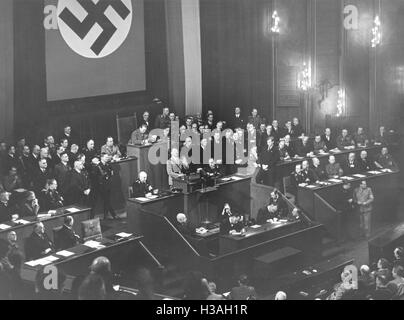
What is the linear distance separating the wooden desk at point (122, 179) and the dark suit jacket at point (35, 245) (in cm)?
298

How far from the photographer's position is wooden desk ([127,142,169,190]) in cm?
1258

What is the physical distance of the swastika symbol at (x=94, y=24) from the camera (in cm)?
1331

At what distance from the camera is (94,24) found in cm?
1371

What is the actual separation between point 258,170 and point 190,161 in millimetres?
1431

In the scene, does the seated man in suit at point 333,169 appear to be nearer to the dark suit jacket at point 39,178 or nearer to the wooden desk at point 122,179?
the wooden desk at point 122,179

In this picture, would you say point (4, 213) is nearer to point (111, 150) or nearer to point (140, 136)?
point (111, 150)

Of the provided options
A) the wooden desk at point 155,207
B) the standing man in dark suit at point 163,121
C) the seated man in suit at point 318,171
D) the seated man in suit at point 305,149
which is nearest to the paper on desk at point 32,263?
the wooden desk at point 155,207

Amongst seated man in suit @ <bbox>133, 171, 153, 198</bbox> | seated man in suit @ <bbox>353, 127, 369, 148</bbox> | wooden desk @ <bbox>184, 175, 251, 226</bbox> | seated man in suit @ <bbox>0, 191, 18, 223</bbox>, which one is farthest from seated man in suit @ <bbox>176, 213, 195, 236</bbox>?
seated man in suit @ <bbox>353, 127, 369, 148</bbox>

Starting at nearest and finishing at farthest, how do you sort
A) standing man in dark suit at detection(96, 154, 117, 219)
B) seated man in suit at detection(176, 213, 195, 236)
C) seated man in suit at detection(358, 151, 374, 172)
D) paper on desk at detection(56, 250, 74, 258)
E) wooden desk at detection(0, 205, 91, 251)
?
paper on desk at detection(56, 250, 74, 258) → wooden desk at detection(0, 205, 91, 251) → seated man in suit at detection(176, 213, 195, 236) → standing man in dark suit at detection(96, 154, 117, 219) → seated man in suit at detection(358, 151, 374, 172)

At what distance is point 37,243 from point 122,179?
325cm

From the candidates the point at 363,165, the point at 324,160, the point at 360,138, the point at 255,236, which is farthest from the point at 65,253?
the point at 360,138

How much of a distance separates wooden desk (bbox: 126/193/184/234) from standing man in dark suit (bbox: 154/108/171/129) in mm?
3006

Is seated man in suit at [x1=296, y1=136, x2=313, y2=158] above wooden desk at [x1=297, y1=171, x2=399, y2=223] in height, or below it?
above

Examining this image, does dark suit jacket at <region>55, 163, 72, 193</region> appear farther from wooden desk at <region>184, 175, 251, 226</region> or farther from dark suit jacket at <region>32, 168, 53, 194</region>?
wooden desk at <region>184, 175, 251, 226</region>
